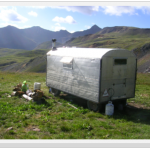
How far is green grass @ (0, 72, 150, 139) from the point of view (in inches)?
256

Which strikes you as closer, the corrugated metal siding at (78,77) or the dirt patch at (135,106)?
the corrugated metal siding at (78,77)

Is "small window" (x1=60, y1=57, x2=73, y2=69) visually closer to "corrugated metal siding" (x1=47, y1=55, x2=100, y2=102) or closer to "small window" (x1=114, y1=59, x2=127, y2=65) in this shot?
"corrugated metal siding" (x1=47, y1=55, x2=100, y2=102)

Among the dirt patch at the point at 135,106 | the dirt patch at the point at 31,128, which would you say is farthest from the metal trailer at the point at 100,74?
the dirt patch at the point at 31,128

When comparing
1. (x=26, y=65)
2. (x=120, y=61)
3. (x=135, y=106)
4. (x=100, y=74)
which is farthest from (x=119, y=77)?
(x=26, y=65)

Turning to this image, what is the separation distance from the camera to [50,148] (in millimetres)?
4215

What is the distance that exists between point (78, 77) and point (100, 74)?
6.20 feet

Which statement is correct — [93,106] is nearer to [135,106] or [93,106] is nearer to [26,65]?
[135,106]

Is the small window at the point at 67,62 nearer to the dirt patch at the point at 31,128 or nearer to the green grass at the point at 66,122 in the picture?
the green grass at the point at 66,122

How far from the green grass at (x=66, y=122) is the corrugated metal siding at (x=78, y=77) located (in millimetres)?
1023

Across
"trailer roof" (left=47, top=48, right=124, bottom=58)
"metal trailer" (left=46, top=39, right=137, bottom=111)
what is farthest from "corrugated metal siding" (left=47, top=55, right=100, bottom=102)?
"trailer roof" (left=47, top=48, right=124, bottom=58)

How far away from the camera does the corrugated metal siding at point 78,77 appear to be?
9.11 m

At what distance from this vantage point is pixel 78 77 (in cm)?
1028

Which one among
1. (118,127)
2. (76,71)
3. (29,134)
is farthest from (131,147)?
(76,71)

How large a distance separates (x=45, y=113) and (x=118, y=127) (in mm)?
3832
